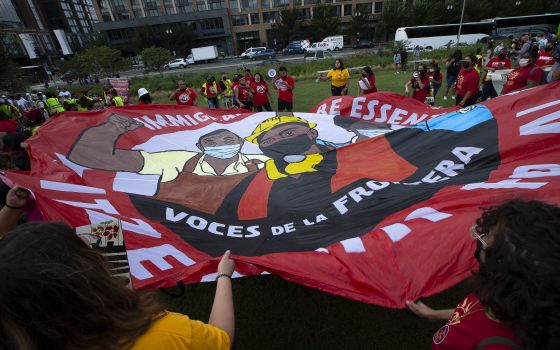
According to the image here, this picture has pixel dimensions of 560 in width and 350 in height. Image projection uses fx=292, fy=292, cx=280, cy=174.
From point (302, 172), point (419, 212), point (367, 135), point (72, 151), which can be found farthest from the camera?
point (367, 135)

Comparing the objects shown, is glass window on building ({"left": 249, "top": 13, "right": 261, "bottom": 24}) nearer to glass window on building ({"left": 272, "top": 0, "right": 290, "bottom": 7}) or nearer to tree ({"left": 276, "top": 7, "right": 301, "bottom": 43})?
glass window on building ({"left": 272, "top": 0, "right": 290, "bottom": 7})

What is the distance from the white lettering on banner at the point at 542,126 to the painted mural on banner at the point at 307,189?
1cm

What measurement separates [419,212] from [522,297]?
1.55 meters

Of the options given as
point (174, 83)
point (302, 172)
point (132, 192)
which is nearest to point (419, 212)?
point (302, 172)

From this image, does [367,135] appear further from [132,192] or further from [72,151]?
[72,151]

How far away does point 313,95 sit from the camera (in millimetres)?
14711

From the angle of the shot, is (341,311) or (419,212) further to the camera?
(341,311)

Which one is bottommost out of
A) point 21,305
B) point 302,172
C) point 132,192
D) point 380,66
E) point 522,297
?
point 380,66

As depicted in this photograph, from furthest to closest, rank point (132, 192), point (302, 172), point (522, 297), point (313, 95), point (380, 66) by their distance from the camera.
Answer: point (380, 66)
point (313, 95)
point (302, 172)
point (132, 192)
point (522, 297)

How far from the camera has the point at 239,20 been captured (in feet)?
184

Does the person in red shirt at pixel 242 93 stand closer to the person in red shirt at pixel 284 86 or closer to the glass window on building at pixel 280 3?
the person in red shirt at pixel 284 86

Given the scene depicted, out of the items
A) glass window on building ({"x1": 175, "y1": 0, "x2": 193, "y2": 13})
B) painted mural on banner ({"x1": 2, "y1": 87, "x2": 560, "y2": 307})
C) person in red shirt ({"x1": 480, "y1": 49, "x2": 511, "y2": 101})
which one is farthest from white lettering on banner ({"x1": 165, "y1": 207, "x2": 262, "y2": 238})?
glass window on building ({"x1": 175, "y1": 0, "x2": 193, "y2": 13})

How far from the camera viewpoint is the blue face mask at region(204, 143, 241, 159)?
4673mm

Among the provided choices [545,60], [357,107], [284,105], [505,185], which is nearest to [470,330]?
[505,185]
